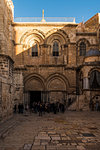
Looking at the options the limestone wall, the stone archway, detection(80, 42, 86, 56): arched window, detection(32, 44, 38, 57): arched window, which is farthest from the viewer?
detection(80, 42, 86, 56): arched window

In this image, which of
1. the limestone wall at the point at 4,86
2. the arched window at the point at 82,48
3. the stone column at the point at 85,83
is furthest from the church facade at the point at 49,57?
the limestone wall at the point at 4,86

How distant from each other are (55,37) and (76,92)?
8841 mm

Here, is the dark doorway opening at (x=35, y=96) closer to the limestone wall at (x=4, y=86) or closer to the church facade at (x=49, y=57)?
the church facade at (x=49, y=57)

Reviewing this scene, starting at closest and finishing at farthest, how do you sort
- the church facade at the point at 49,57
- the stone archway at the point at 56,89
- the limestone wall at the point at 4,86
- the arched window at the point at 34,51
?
1. the limestone wall at the point at 4,86
2. the church facade at the point at 49,57
3. the stone archway at the point at 56,89
4. the arched window at the point at 34,51

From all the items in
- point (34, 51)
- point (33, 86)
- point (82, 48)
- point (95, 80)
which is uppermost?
point (82, 48)

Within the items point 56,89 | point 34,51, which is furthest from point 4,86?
point 34,51

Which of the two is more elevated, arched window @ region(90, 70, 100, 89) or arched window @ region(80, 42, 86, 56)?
arched window @ region(80, 42, 86, 56)

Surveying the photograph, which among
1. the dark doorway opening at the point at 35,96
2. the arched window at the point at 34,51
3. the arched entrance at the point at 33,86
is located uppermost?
the arched window at the point at 34,51

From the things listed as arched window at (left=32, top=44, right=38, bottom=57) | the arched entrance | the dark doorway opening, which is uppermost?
arched window at (left=32, top=44, right=38, bottom=57)

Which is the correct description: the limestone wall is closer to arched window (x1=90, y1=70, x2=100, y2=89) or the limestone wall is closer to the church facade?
the church facade

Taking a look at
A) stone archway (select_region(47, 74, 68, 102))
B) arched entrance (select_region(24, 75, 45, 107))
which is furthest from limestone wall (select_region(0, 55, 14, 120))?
stone archway (select_region(47, 74, 68, 102))

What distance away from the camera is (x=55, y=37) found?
2505 cm

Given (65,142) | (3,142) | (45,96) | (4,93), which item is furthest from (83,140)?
(45,96)

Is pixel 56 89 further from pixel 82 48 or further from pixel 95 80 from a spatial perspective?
pixel 82 48
